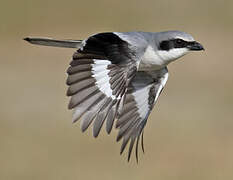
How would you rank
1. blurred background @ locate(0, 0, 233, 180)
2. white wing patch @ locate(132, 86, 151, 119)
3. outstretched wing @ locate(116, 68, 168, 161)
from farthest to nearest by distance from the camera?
blurred background @ locate(0, 0, 233, 180) → white wing patch @ locate(132, 86, 151, 119) → outstretched wing @ locate(116, 68, 168, 161)

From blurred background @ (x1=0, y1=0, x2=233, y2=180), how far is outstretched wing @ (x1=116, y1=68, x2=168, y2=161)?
1.01 metres

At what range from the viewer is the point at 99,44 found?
4.60 metres

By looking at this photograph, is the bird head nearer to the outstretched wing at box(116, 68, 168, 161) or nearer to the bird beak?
the bird beak

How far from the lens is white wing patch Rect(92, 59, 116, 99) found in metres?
4.51

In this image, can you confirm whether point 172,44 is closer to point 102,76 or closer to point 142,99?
point 142,99

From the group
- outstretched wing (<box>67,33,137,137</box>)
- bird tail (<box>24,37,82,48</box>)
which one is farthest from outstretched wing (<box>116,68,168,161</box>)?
outstretched wing (<box>67,33,137,137</box>)

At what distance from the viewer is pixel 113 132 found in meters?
7.18

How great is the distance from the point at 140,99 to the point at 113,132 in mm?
1814
